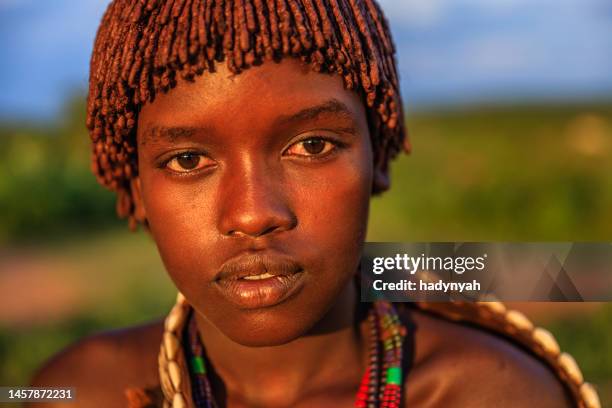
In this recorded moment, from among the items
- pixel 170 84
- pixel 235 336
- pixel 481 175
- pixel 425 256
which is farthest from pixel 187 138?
pixel 481 175

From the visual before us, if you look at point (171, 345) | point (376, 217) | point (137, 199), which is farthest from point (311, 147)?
point (376, 217)

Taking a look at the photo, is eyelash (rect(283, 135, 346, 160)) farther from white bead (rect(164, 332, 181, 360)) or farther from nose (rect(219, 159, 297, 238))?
white bead (rect(164, 332, 181, 360))

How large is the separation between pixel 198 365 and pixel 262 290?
532mm

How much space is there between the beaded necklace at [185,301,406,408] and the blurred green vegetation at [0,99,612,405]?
2251mm

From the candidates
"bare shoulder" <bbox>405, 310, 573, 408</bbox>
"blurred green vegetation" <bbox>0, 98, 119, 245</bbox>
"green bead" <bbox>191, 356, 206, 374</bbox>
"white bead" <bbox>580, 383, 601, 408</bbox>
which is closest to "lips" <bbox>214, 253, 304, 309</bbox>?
"green bead" <bbox>191, 356, 206, 374</bbox>

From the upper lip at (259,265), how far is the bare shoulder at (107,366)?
0.73 meters

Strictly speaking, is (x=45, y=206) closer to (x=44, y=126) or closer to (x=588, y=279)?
(x=44, y=126)

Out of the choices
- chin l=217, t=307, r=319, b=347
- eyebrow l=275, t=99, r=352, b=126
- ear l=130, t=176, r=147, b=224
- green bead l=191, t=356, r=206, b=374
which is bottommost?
green bead l=191, t=356, r=206, b=374

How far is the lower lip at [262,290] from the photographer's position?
4.97ft

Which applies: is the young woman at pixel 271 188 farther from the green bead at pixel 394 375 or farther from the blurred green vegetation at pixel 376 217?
the blurred green vegetation at pixel 376 217

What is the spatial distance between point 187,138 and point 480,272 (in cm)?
110

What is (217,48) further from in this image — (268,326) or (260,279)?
(268,326)

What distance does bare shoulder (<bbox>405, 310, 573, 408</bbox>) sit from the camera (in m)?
1.84

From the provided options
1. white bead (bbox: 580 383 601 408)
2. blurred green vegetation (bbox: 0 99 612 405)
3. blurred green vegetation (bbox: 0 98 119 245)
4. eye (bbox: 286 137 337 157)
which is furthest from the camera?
blurred green vegetation (bbox: 0 98 119 245)
